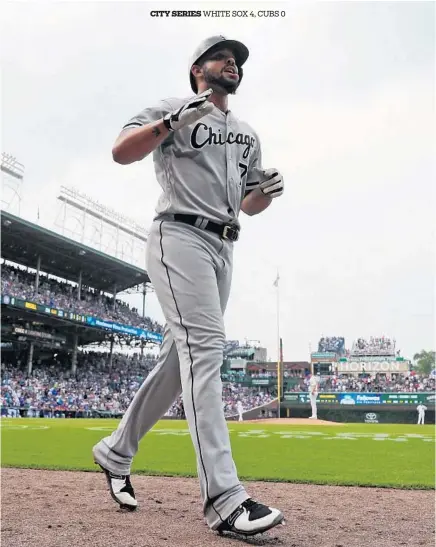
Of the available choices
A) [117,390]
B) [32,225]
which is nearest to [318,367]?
[117,390]

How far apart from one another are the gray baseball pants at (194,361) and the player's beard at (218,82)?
2.44 feet

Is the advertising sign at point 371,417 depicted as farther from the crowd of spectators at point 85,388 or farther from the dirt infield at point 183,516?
the dirt infield at point 183,516

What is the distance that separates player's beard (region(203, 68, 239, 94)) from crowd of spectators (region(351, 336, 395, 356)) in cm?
7362

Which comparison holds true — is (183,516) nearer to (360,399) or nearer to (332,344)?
(360,399)

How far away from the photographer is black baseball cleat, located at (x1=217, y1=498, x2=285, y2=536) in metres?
2.15

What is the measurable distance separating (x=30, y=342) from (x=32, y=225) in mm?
7850

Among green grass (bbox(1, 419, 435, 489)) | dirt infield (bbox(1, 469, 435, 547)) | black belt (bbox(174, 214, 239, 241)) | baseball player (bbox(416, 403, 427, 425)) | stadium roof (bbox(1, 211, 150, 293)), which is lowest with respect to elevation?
baseball player (bbox(416, 403, 427, 425))

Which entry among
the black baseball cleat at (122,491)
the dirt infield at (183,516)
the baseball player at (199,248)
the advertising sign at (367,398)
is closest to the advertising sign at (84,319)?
the advertising sign at (367,398)

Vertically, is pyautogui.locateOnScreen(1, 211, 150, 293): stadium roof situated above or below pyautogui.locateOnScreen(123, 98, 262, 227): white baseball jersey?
above

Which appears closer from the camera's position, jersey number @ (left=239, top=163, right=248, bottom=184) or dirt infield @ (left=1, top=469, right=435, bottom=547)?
dirt infield @ (left=1, top=469, right=435, bottom=547)

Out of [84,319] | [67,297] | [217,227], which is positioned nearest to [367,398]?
[84,319]

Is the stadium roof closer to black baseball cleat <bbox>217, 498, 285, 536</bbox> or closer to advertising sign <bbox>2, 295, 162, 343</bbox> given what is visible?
advertising sign <bbox>2, 295, 162, 343</bbox>

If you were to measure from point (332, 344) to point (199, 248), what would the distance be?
84.4m

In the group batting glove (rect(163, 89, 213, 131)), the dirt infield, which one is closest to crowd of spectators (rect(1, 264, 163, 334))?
the dirt infield
